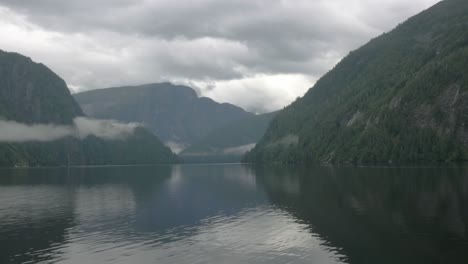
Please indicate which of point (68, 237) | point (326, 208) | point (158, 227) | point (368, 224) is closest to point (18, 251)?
point (68, 237)

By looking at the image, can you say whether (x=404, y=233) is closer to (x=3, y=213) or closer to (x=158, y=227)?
(x=158, y=227)

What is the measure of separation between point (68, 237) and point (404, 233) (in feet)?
170

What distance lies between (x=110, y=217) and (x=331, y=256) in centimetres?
5303

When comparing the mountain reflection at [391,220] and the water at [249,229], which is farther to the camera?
the water at [249,229]

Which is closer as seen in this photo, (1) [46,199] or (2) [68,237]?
(2) [68,237]

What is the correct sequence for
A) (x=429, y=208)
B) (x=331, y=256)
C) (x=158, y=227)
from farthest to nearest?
(x=429, y=208) < (x=158, y=227) < (x=331, y=256)

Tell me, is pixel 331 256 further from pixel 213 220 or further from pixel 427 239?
pixel 213 220

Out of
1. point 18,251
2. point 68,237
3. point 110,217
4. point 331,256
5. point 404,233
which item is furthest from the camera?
point 110,217

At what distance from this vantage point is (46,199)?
420ft

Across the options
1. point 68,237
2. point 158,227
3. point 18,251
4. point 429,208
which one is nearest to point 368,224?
point 429,208

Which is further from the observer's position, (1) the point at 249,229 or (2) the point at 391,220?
(2) the point at 391,220

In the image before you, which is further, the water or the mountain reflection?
the water

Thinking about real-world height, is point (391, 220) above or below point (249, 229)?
above

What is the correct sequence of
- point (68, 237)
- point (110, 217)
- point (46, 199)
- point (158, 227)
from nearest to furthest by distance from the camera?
point (68, 237)
point (158, 227)
point (110, 217)
point (46, 199)
